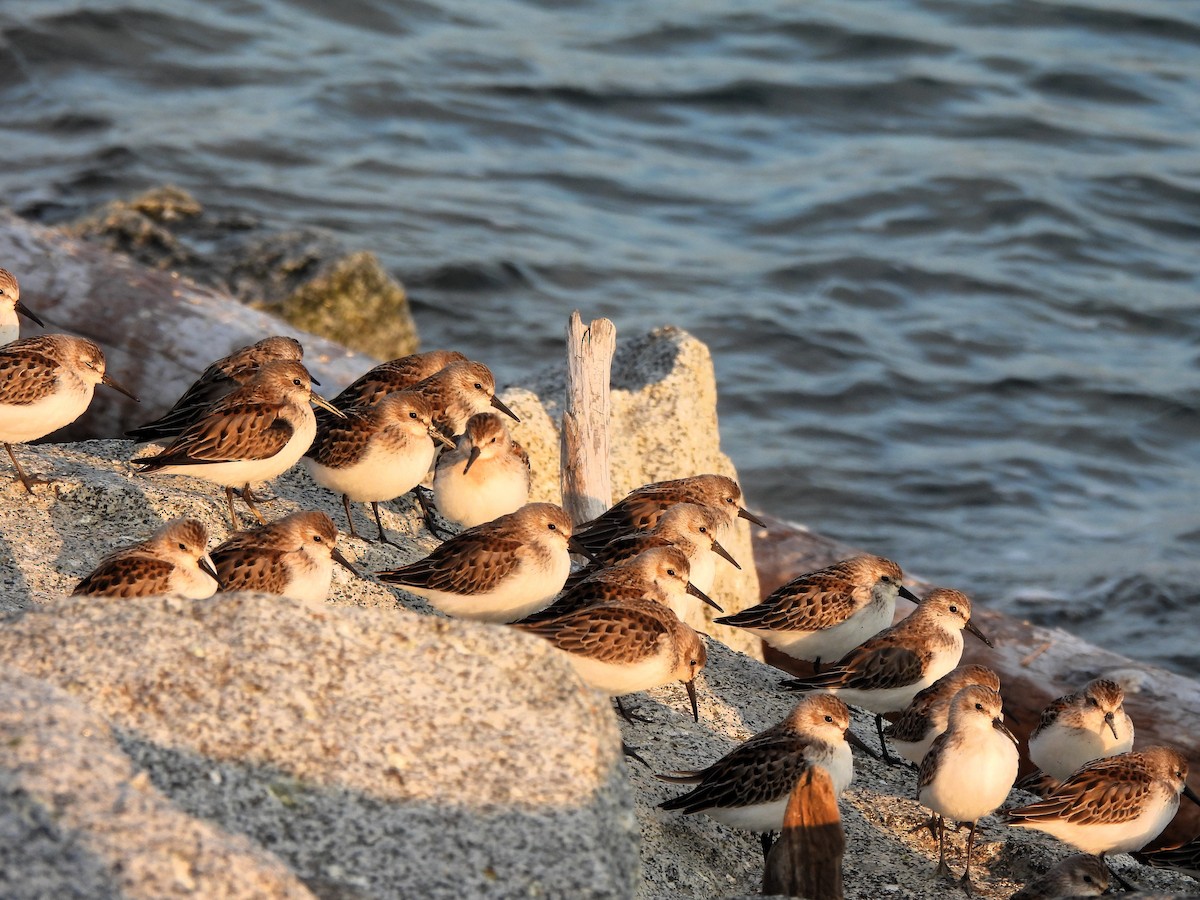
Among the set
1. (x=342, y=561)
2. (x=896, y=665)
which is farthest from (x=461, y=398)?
(x=896, y=665)

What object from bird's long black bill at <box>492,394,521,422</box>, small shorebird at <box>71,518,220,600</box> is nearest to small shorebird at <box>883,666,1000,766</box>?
bird's long black bill at <box>492,394,521,422</box>

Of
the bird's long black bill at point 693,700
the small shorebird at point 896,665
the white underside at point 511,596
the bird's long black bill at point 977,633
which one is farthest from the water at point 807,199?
the white underside at point 511,596

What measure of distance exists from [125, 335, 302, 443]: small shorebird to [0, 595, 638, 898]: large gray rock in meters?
3.72

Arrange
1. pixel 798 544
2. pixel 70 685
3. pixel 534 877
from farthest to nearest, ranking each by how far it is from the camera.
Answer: pixel 798 544
pixel 70 685
pixel 534 877

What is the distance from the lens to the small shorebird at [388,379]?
9.47 metres

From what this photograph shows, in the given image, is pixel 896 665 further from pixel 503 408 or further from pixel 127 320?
pixel 127 320

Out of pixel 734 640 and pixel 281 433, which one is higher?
pixel 281 433

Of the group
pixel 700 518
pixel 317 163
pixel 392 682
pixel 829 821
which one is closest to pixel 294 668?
pixel 392 682

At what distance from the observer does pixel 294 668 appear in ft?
15.0

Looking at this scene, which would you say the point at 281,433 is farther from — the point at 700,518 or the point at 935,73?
the point at 935,73

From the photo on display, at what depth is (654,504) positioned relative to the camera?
8766 mm

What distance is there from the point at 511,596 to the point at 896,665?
212 centimetres

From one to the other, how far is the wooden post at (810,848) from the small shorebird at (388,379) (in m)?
4.66

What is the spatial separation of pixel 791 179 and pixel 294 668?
18.9m
